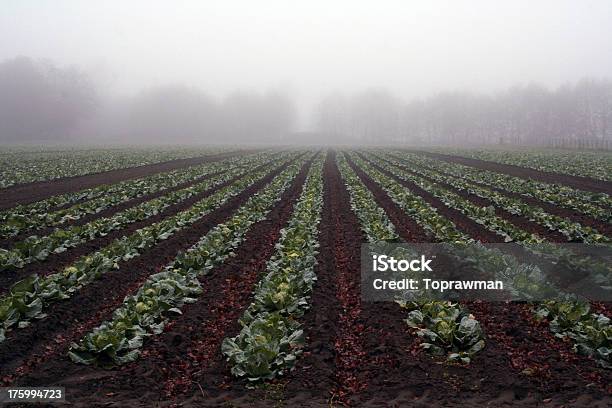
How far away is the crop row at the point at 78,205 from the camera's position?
15009mm

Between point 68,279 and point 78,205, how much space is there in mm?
9834

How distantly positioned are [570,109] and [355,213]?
375ft

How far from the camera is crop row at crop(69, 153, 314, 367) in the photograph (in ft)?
22.0

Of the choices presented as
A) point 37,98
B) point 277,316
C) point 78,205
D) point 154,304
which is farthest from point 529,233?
point 37,98

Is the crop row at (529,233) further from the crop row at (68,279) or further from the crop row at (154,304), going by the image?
the crop row at (68,279)

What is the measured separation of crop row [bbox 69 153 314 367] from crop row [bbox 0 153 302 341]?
132 cm

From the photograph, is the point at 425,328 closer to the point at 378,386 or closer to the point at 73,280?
the point at 378,386

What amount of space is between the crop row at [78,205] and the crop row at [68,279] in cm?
441

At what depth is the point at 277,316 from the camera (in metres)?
7.53

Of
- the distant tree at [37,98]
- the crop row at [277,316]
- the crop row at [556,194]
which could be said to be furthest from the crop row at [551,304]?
the distant tree at [37,98]

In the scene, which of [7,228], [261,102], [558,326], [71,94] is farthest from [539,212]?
[261,102]

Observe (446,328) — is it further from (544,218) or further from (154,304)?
(544,218)

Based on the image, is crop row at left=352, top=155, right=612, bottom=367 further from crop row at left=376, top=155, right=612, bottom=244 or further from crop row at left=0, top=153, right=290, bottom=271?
crop row at left=0, top=153, right=290, bottom=271

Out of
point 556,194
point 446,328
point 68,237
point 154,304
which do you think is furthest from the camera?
point 556,194
